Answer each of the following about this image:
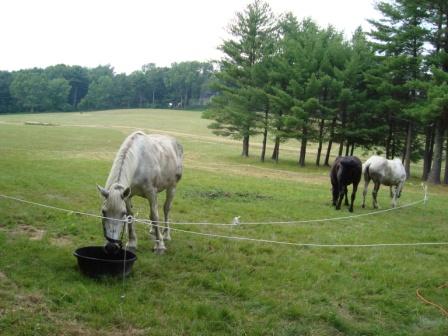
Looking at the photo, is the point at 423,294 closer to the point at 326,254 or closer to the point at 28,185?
the point at 326,254

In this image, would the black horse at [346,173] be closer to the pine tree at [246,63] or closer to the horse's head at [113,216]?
the horse's head at [113,216]

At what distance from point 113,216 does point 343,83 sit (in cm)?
2676

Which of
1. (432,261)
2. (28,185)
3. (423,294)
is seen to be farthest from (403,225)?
(28,185)

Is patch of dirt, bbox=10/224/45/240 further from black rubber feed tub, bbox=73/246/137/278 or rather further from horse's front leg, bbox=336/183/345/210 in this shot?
horse's front leg, bbox=336/183/345/210

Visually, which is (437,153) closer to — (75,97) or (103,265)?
(103,265)

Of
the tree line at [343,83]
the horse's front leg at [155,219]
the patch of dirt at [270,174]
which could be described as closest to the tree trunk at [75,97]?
the tree line at [343,83]

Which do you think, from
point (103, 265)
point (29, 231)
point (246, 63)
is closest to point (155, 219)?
point (103, 265)

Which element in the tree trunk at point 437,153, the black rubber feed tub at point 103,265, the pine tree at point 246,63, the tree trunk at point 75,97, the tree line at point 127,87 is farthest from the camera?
the tree trunk at point 75,97

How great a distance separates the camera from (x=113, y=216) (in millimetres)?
5453

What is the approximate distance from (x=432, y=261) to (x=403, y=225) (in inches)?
132

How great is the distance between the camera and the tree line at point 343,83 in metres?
25.2

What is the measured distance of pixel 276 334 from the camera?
454 centimetres

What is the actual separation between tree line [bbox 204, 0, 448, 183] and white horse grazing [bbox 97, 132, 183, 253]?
58.7ft

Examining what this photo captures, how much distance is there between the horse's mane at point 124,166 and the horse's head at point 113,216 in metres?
0.43
